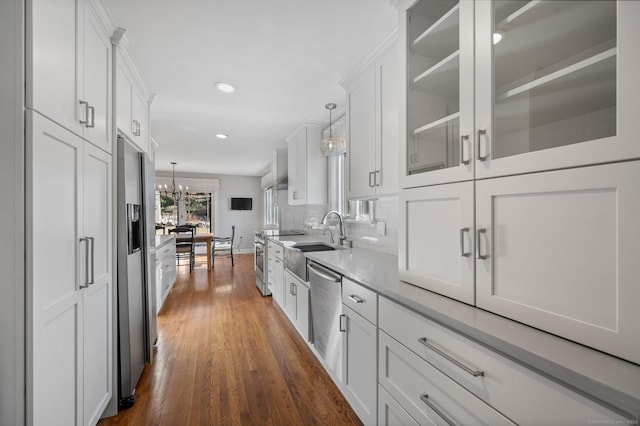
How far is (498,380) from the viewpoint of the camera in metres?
0.78

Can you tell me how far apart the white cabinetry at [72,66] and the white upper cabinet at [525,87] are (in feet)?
5.10

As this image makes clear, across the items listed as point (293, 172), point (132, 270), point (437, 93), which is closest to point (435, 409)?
point (437, 93)

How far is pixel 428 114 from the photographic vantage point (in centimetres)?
129

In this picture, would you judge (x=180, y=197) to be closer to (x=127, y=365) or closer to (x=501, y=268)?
(x=127, y=365)

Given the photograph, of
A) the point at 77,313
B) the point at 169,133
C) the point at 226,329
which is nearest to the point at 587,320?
the point at 77,313

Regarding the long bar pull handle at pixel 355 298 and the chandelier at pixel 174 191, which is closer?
the long bar pull handle at pixel 355 298

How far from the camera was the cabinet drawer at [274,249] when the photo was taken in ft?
10.4

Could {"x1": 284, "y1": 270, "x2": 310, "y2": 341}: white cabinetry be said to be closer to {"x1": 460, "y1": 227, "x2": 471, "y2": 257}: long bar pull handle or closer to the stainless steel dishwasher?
the stainless steel dishwasher

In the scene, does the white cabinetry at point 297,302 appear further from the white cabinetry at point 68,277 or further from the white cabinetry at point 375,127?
the white cabinetry at point 68,277

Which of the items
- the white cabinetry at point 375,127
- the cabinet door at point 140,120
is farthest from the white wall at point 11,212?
the white cabinetry at point 375,127

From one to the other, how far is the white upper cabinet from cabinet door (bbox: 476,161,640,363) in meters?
0.06

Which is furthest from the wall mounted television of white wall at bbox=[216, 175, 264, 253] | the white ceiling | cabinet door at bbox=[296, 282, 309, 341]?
cabinet door at bbox=[296, 282, 309, 341]

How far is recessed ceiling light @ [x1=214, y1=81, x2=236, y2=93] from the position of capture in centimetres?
242

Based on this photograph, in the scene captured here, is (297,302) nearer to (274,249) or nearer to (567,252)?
(274,249)
